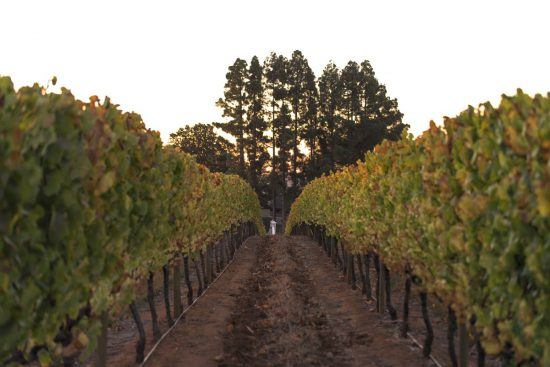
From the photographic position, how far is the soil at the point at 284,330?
9719mm

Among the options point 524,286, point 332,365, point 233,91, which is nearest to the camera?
point 524,286

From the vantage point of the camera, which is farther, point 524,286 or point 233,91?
point 233,91

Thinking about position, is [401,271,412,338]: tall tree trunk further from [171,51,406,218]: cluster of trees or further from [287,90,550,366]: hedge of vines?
[171,51,406,218]: cluster of trees

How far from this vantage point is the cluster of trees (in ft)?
238

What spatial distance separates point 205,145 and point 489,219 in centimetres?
8085

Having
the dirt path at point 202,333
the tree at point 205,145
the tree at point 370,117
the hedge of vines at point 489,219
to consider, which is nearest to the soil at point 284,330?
the dirt path at point 202,333

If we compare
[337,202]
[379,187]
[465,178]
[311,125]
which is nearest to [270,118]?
[311,125]

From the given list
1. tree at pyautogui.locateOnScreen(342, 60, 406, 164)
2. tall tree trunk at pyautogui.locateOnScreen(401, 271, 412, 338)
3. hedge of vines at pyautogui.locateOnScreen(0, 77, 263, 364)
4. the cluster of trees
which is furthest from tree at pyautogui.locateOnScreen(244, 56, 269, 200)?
hedge of vines at pyautogui.locateOnScreen(0, 77, 263, 364)

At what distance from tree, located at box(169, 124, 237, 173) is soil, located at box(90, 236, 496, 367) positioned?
6312cm

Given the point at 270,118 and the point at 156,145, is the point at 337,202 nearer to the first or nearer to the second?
the point at 156,145

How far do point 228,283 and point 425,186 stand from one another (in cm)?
1192

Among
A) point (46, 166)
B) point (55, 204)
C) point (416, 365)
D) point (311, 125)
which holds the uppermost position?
point (311, 125)

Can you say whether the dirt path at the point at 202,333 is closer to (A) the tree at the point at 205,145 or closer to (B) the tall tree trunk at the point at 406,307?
(B) the tall tree trunk at the point at 406,307

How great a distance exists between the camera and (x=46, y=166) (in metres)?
5.17
